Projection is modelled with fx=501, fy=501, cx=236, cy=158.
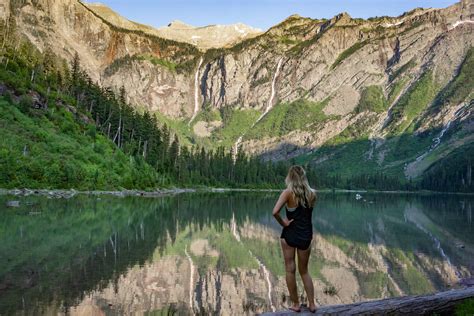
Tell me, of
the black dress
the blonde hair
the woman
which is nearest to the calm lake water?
the woman

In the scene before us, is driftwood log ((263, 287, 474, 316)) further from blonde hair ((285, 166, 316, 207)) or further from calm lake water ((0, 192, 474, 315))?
calm lake water ((0, 192, 474, 315))

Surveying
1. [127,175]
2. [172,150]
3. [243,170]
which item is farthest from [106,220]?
[243,170]

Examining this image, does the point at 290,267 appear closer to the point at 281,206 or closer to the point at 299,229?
the point at 299,229

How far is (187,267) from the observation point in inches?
1113

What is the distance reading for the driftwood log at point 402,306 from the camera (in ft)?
43.7

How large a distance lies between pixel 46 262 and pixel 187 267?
7.48 m

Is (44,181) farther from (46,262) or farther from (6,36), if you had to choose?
(6,36)

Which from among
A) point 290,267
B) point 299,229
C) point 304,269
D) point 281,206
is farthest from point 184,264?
point 281,206

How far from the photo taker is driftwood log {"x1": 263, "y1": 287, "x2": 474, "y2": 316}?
13305 mm

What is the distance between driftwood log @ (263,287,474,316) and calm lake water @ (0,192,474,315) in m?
6.93

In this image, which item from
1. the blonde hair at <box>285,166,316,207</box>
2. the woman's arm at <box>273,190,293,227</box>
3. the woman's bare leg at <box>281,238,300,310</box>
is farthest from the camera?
the woman's bare leg at <box>281,238,300,310</box>

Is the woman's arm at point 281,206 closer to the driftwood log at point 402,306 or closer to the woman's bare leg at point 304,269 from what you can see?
the woman's bare leg at point 304,269

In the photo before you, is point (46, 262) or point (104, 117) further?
point (104, 117)

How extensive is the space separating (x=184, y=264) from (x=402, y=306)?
17.4 metres
